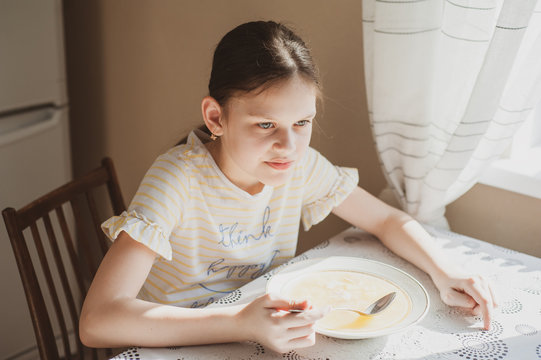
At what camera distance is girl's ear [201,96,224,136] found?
3.47 ft

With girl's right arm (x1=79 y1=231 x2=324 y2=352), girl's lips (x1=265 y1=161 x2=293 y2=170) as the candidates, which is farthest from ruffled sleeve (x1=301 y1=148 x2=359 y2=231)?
Result: girl's right arm (x1=79 y1=231 x2=324 y2=352)

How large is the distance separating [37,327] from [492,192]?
1027mm

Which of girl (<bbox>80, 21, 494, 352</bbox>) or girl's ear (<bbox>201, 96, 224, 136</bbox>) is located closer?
girl (<bbox>80, 21, 494, 352</bbox>)

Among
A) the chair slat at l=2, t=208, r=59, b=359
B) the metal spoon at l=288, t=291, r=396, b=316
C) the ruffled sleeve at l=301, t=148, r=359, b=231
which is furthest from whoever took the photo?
the ruffled sleeve at l=301, t=148, r=359, b=231

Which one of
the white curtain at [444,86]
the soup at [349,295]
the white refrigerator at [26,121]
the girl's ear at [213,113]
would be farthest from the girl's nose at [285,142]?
the white refrigerator at [26,121]

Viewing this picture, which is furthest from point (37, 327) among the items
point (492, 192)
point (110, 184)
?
point (492, 192)

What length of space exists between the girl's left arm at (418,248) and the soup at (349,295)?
98 mm

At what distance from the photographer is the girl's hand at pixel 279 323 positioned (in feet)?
2.70

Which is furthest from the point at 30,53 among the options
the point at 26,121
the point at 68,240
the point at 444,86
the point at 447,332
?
the point at 447,332

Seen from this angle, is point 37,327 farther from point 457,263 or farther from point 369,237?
point 457,263

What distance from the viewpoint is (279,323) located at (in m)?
0.82

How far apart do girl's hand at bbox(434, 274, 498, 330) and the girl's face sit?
344 millimetres

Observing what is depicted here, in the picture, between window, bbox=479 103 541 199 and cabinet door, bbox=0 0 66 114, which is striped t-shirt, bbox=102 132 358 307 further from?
cabinet door, bbox=0 0 66 114

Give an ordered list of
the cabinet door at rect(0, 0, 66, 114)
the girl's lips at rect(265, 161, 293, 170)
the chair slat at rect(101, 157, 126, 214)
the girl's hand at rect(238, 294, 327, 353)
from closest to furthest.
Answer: the girl's hand at rect(238, 294, 327, 353)
the girl's lips at rect(265, 161, 293, 170)
the chair slat at rect(101, 157, 126, 214)
the cabinet door at rect(0, 0, 66, 114)
